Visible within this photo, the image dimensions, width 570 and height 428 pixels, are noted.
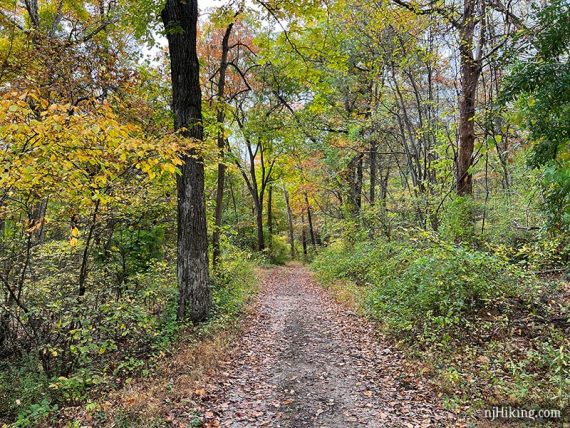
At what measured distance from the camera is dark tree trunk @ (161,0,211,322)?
22.4 ft

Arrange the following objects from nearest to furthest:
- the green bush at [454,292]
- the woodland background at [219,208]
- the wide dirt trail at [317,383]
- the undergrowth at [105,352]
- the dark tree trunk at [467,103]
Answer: the woodland background at [219,208]
the wide dirt trail at [317,383]
the undergrowth at [105,352]
the green bush at [454,292]
the dark tree trunk at [467,103]

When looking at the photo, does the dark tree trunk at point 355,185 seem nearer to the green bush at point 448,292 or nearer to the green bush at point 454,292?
the green bush at point 448,292

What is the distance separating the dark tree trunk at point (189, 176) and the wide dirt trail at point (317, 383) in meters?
1.35

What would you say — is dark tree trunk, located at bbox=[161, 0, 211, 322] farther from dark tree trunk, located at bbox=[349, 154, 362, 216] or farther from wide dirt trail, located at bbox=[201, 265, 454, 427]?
dark tree trunk, located at bbox=[349, 154, 362, 216]

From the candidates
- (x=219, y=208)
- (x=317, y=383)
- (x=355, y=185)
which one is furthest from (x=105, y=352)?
(x=355, y=185)

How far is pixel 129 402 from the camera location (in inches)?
172

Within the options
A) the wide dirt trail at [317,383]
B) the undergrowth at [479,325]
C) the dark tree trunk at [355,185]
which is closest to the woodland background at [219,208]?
the undergrowth at [479,325]

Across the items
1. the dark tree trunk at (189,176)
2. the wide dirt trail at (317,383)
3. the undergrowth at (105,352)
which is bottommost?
the wide dirt trail at (317,383)

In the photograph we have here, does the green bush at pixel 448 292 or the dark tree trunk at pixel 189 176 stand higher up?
the dark tree trunk at pixel 189 176
